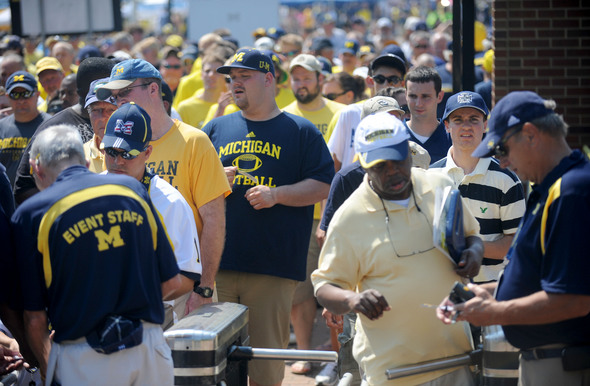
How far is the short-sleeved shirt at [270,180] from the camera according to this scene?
5.87 meters

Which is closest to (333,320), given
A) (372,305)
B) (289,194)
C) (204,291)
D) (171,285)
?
(204,291)

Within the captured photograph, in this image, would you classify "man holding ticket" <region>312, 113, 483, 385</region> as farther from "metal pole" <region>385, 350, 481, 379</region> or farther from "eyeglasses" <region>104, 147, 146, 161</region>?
"eyeglasses" <region>104, 147, 146, 161</region>

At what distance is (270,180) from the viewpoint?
19.5 ft

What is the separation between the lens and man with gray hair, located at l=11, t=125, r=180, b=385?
3.59 m

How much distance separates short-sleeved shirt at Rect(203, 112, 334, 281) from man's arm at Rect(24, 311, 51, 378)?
2139 millimetres

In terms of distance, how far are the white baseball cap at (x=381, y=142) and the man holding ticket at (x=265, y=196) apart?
6.37ft

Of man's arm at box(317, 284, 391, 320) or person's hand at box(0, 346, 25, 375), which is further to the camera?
person's hand at box(0, 346, 25, 375)

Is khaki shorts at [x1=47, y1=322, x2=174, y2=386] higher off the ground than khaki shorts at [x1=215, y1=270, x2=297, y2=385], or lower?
higher

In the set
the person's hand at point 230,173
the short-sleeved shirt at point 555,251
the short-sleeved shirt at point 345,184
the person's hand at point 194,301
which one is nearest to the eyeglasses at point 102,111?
the person's hand at point 230,173

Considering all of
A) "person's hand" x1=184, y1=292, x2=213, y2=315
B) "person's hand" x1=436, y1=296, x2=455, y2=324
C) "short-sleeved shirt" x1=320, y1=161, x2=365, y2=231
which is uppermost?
"short-sleeved shirt" x1=320, y1=161, x2=365, y2=231

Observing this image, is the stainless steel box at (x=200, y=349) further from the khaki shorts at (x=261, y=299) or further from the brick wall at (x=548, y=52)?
the brick wall at (x=548, y=52)

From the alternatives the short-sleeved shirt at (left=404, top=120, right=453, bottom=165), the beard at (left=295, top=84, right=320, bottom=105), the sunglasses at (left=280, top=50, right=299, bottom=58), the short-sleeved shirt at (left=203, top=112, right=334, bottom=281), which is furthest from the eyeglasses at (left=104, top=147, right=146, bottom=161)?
the sunglasses at (left=280, top=50, right=299, bottom=58)

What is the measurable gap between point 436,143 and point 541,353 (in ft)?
9.57

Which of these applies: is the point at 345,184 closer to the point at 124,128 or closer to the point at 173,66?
the point at 124,128
